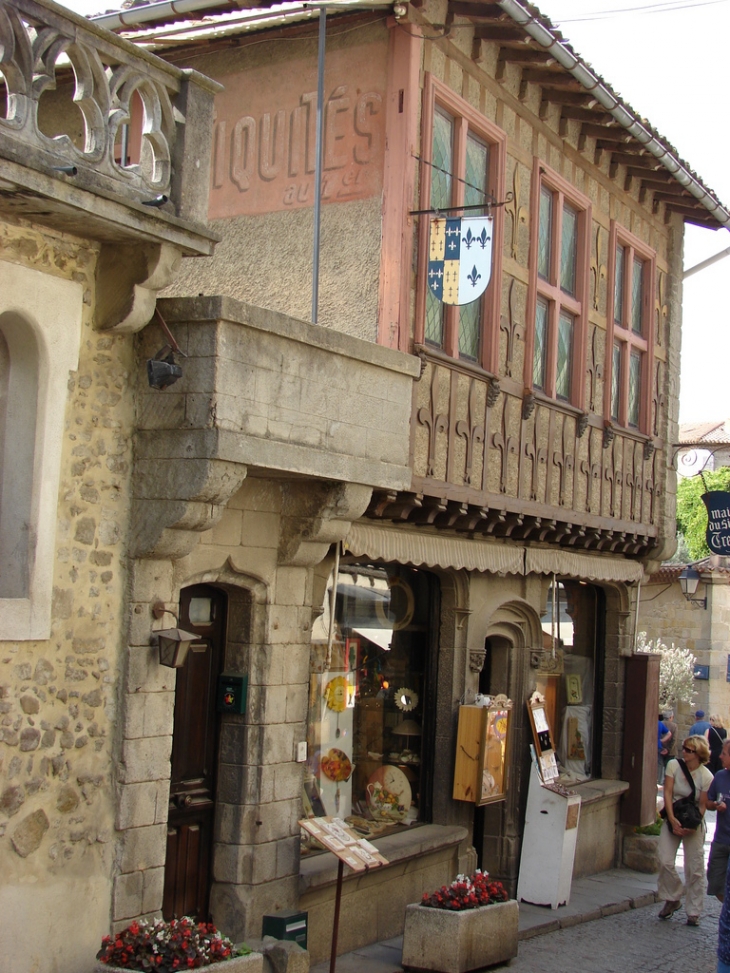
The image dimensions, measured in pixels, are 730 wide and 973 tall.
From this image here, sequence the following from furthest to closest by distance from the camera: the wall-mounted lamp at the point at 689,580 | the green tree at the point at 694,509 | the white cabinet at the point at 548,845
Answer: the green tree at the point at 694,509 < the wall-mounted lamp at the point at 689,580 < the white cabinet at the point at 548,845

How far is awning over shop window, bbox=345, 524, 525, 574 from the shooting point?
891 cm

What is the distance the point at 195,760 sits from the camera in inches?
314

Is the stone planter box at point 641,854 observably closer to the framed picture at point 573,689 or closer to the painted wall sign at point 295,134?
the framed picture at point 573,689

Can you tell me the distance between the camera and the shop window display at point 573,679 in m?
13.2

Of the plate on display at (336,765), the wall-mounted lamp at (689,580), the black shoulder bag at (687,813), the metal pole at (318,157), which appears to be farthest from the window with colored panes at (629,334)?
the wall-mounted lamp at (689,580)

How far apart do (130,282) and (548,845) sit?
6997 millimetres

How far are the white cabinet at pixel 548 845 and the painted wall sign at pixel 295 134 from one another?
5.77 m

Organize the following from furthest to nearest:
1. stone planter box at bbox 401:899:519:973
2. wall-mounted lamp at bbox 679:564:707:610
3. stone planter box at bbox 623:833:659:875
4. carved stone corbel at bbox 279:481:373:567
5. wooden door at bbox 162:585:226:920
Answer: wall-mounted lamp at bbox 679:564:707:610 < stone planter box at bbox 623:833:659:875 < stone planter box at bbox 401:899:519:973 < carved stone corbel at bbox 279:481:373:567 < wooden door at bbox 162:585:226:920

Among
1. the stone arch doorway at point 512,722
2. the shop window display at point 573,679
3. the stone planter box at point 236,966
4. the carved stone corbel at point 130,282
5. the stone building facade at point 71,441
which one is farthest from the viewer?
the shop window display at point 573,679

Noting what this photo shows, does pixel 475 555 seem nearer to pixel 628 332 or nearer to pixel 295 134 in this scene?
pixel 295 134

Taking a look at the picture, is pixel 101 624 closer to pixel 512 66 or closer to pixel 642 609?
pixel 512 66

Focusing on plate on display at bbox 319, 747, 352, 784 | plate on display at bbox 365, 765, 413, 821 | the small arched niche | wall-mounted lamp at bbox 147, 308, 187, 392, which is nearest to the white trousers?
plate on display at bbox 365, 765, 413, 821

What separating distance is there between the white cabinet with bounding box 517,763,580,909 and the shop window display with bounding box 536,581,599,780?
5.49 ft

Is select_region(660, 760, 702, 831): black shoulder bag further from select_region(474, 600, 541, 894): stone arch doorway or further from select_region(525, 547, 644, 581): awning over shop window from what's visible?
select_region(525, 547, 644, 581): awning over shop window
